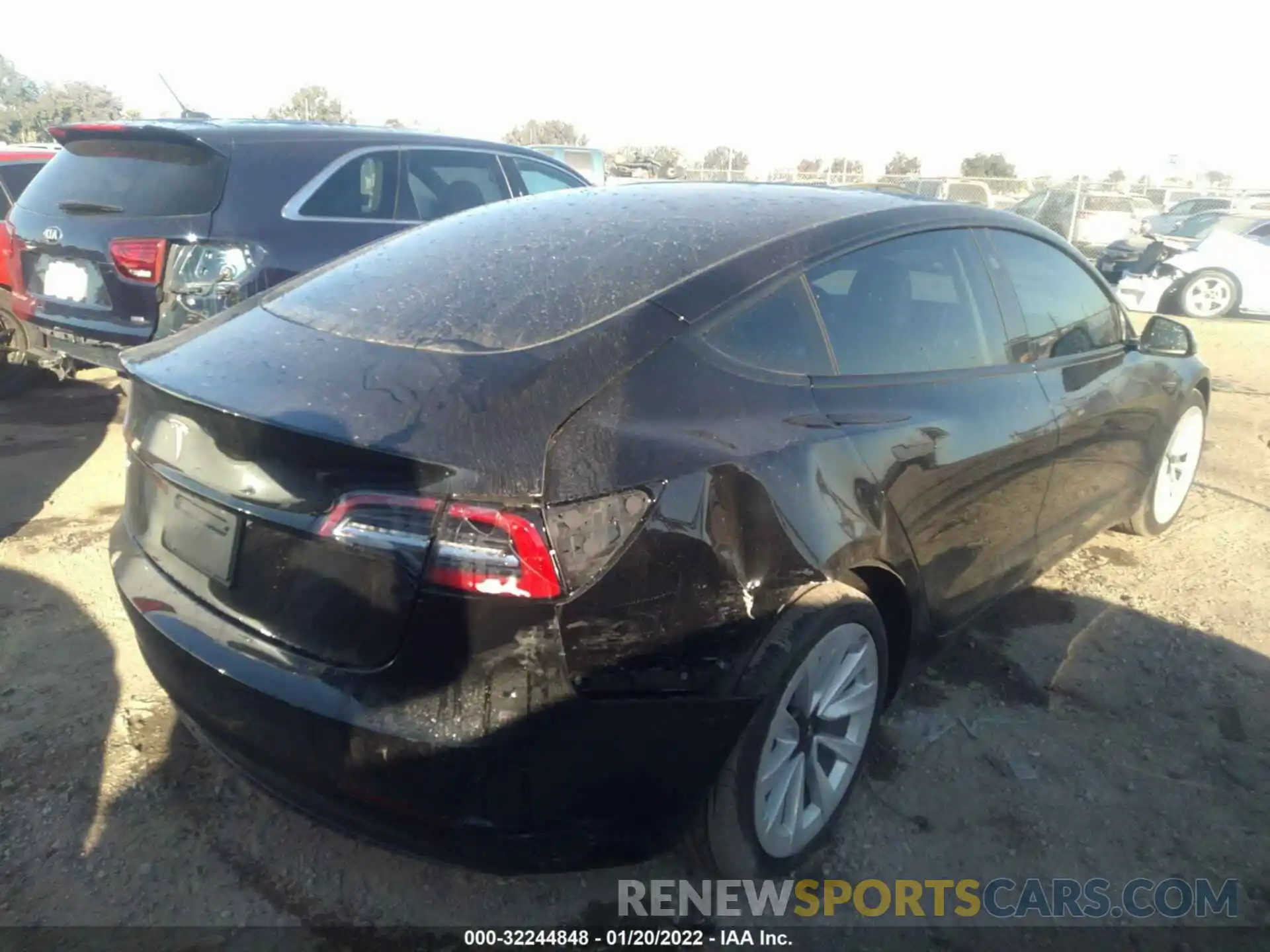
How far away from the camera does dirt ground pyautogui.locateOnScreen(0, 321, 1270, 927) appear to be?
2.36m

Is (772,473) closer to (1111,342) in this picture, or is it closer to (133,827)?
(133,827)

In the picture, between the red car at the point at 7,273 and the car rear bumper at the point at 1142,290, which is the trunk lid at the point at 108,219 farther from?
the car rear bumper at the point at 1142,290

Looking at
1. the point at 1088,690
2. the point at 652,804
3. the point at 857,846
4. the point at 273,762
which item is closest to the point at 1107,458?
the point at 1088,690

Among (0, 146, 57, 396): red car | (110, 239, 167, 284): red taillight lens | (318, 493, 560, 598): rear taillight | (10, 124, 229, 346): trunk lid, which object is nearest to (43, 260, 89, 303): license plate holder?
(10, 124, 229, 346): trunk lid

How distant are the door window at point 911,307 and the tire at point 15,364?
555 centimetres

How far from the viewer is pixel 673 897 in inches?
94.3

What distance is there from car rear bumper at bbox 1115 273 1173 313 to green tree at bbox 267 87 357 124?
21.7 metres

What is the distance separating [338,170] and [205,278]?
1028 mm

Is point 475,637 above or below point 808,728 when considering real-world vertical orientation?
above

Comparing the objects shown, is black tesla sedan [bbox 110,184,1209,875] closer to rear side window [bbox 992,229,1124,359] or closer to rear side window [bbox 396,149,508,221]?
rear side window [bbox 992,229,1124,359]

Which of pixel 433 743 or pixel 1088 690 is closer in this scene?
pixel 433 743

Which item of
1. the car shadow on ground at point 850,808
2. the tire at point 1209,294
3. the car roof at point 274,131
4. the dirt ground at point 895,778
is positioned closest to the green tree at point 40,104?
the car roof at point 274,131

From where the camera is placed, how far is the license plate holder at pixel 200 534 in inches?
80.7

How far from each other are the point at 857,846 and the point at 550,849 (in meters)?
1.05
